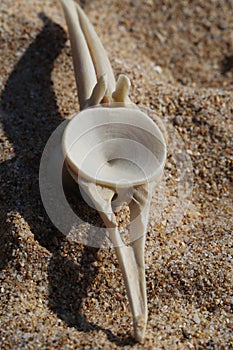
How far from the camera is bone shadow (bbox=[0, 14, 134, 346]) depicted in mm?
1692

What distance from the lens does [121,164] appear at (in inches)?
68.4

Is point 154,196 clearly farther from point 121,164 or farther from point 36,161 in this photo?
point 36,161

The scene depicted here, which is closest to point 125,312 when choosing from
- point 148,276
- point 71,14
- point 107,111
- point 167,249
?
point 148,276

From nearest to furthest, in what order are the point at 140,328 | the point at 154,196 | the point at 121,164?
the point at 140,328 < the point at 121,164 < the point at 154,196

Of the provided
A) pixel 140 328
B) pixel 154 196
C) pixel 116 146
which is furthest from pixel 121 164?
pixel 140 328

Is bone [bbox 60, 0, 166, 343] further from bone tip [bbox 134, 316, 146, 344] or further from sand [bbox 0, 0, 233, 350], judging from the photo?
sand [bbox 0, 0, 233, 350]

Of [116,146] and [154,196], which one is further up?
[116,146]

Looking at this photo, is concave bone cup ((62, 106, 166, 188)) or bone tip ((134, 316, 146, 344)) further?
concave bone cup ((62, 106, 166, 188))

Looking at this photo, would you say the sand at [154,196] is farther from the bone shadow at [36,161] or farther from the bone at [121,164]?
the bone at [121,164]

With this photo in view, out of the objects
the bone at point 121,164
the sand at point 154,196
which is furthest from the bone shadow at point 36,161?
the bone at point 121,164

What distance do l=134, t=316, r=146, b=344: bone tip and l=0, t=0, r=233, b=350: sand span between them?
32 millimetres

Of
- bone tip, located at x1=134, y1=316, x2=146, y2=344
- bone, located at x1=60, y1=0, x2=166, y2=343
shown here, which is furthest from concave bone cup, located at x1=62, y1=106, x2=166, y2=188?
bone tip, located at x1=134, y1=316, x2=146, y2=344

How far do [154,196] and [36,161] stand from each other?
1.41 feet

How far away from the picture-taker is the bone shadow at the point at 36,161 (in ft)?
5.55
